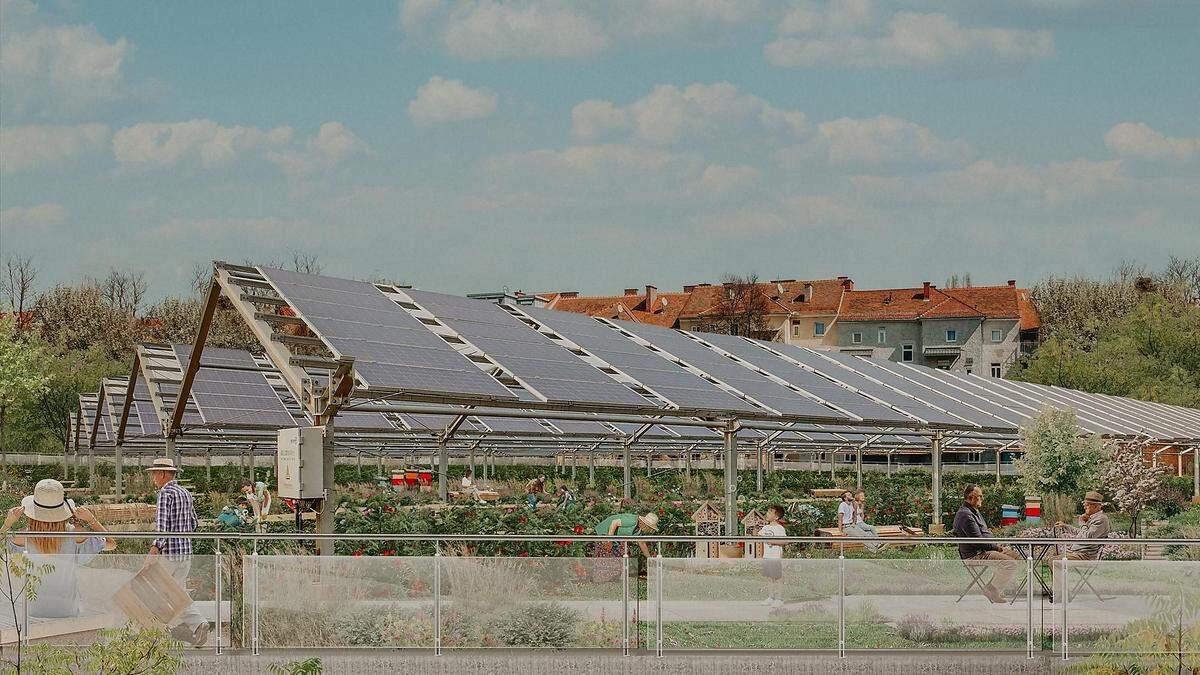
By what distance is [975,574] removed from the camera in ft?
43.6

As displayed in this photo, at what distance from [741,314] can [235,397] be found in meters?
86.3

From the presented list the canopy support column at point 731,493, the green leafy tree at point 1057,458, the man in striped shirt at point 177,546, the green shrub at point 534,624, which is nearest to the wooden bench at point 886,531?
the canopy support column at point 731,493

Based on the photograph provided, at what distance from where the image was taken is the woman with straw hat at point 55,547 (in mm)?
12828

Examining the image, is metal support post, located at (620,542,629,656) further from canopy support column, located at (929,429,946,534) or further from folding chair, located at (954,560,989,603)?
canopy support column, located at (929,429,946,534)

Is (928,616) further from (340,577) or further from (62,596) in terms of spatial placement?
(62,596)

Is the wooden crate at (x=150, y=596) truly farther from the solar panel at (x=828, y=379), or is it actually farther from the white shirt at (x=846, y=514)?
the solar panel at (x=828, y=379)

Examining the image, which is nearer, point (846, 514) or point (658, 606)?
point (658, 606)

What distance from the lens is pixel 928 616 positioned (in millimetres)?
13523

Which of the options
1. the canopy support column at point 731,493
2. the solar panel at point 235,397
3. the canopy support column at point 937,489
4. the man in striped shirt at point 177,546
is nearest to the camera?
the man in striped shirt at point 177,546

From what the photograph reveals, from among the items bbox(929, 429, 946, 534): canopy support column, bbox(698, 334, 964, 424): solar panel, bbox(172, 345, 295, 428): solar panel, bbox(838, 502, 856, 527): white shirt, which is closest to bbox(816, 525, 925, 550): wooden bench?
bbox(838, 502, 856, 527): white shirt

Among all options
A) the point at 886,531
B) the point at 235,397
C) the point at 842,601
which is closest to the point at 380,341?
the point at 842,601

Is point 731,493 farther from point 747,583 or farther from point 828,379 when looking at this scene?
point 828,379

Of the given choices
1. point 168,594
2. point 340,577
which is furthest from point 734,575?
point 168,594

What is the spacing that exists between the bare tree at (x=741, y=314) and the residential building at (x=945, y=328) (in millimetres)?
6953
